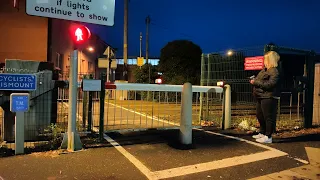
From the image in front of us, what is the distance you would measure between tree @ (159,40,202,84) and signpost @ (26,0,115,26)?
1723 centimetres

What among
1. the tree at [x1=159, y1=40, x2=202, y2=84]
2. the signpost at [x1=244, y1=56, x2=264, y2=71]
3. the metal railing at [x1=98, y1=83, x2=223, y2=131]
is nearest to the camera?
the metal railing at [x1=98, y1=83, x2=223, y2=131]

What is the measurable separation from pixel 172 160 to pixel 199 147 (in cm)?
99

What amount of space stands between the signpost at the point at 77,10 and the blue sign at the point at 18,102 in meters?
1.32

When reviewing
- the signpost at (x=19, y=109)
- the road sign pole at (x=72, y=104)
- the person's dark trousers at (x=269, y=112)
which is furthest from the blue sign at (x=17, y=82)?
the person's dark trousers at (x=269, y=112)

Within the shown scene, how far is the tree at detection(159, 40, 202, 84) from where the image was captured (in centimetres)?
2294

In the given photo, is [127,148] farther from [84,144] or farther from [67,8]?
[67,8]

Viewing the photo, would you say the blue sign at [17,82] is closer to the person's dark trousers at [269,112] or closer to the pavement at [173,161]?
the pavement at [173,161]

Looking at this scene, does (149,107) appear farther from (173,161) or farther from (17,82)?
(17,82)

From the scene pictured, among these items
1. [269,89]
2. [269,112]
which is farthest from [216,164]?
[269,89]

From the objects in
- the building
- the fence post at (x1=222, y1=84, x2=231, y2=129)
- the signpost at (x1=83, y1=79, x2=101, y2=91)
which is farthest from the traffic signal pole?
the building

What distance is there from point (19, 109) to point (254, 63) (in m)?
6.03

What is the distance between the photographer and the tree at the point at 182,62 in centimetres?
2294

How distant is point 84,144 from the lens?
571cm

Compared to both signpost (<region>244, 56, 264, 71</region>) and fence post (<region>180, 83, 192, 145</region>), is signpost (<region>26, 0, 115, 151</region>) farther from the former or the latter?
signpost (<region>244, 56, 264, 71</region>)
